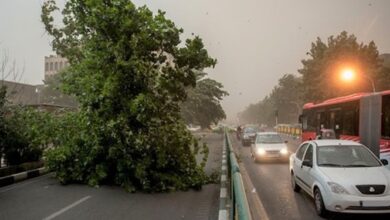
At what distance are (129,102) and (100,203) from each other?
126 inches

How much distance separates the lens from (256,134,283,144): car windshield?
21.0 metres

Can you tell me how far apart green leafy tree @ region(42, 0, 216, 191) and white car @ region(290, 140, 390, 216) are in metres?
3.58

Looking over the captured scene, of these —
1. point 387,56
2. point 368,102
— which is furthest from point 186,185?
point 387,56

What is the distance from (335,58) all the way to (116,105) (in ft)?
174

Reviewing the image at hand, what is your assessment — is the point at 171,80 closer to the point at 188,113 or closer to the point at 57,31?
the point at 57,31

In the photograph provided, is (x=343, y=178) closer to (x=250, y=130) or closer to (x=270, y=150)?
(x=270, y=150)

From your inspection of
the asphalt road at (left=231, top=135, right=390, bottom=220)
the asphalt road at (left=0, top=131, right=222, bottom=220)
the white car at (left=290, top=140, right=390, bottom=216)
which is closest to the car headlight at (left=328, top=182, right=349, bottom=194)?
the white car at (left=290, top=140, right=390, bottom=216)

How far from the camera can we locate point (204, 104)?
165ft

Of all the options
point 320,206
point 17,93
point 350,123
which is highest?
point 17,93

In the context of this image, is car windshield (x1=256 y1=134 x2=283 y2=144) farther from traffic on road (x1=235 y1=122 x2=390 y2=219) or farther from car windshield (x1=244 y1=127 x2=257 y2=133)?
car windshield (x1=244 y1=127 x2=257 y2=133)

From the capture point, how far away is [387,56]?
300 ft

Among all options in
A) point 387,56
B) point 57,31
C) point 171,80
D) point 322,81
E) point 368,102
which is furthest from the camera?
point 387,56

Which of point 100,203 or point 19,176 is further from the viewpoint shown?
point 19,176

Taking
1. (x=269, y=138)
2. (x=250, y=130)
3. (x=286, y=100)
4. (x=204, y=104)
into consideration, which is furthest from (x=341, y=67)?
(x=286, y=100)
